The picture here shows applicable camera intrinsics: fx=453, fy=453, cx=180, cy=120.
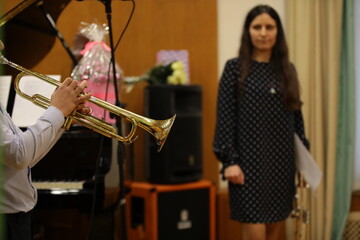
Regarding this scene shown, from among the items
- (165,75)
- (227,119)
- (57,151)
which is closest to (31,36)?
(57,151)

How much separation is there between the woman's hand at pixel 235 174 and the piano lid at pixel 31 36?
1.22 metres

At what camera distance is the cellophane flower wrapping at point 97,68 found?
2.18 meters

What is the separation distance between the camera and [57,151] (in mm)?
2379

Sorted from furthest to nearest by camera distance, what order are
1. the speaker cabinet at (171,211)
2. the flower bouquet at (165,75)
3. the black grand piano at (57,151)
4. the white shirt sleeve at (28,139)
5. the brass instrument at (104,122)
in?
1. the flower bouquet at (165,75)
2. the speaker cabinet at (171,211)
3. the black grand piano at (57,151)
4. the brass instrument at (104,122)
5. the white shirt sleeve at (28,139)

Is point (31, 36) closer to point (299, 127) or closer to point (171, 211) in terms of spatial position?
point (171, 211)

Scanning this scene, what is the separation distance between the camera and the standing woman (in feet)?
7.29

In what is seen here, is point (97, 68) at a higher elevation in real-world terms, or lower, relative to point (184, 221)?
higher

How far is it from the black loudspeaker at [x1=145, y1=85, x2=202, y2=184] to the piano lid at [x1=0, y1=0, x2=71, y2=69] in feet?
2.55

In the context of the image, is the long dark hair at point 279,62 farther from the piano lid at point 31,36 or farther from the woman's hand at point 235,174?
the piano lid at point 31,36

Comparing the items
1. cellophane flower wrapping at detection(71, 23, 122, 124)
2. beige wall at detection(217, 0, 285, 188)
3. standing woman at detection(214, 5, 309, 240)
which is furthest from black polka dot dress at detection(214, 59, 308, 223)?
beige wall at detection(217, 0, 285, 188)

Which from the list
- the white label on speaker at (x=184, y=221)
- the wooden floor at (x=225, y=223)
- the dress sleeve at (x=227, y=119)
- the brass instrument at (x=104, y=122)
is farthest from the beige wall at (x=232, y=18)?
the brass instrument at (x=104, y=122)

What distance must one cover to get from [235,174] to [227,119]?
0.28 metres

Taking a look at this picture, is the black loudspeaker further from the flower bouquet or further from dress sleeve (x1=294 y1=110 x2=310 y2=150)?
dress sleeve (x1=294 y1=110 x2=310 y2=150)

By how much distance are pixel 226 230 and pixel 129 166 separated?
0.95 meters
